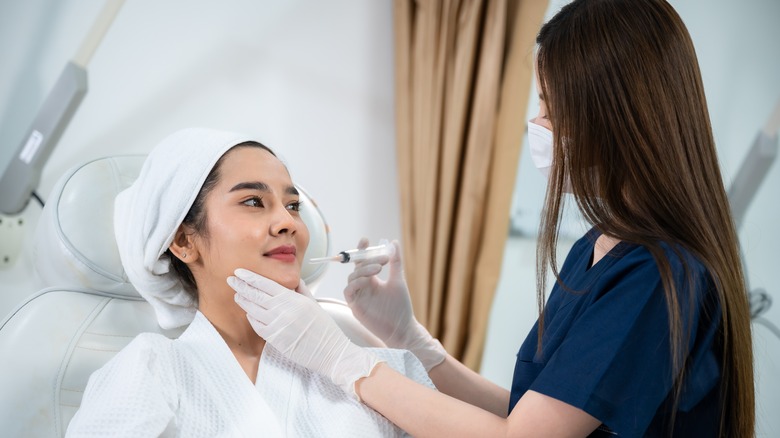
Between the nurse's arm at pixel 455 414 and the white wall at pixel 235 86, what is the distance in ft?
2.44

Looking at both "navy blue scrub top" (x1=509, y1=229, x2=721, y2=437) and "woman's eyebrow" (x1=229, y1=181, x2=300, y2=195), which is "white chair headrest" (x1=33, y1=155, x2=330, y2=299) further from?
"navy blue scrub top" (x1=509, y1=229, x2=721, y2=437)

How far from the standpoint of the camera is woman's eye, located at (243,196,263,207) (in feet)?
4.04

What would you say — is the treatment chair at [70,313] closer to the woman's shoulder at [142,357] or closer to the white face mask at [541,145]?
the woman's shoulder at [142,357]

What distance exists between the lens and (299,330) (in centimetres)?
117

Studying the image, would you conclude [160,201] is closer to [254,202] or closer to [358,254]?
[254,202]

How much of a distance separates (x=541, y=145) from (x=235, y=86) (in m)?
1.35

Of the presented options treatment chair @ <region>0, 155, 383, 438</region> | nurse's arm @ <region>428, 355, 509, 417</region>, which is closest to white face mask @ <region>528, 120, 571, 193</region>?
nurse's arm @ <region>428, 355, 509, 417</region>

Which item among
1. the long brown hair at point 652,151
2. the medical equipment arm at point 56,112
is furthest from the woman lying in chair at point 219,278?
the medical equipment arm at point 56,112

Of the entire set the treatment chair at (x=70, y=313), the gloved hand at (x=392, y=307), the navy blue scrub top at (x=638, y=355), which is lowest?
the treatment chair at (x=70, y=313)

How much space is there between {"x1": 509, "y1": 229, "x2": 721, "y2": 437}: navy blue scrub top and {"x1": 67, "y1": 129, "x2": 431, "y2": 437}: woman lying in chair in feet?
1.28

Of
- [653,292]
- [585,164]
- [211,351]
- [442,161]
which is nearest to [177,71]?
[442,161]

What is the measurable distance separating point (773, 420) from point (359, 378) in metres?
1.87

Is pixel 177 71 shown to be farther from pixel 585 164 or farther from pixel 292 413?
pixel 585 164

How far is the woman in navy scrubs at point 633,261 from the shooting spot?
3.13 ft
